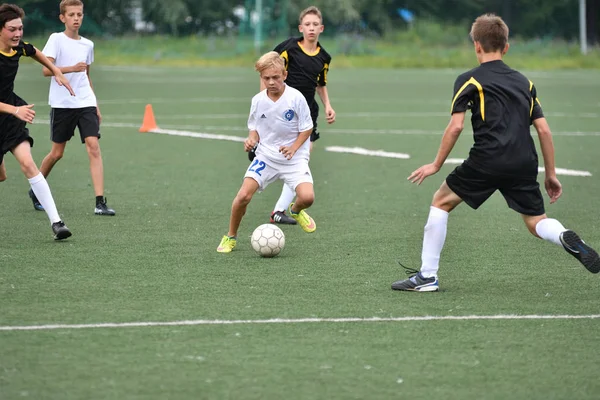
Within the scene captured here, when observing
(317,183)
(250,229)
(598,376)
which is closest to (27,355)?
(598,376)

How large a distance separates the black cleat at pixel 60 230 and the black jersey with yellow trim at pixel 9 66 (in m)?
1.16

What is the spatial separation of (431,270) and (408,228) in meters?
2.76

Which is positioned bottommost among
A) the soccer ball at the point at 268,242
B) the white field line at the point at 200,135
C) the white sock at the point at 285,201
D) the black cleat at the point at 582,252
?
the white field line at the point at 200,135

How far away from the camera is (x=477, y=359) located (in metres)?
5.78

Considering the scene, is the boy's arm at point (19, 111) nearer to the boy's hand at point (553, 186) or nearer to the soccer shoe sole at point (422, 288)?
the soccer shoe sole at point (422, 288)

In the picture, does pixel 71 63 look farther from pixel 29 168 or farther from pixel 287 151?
pixel 287 151

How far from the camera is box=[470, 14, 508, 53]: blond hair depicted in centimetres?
A: 706

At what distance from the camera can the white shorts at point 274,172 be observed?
355 inches

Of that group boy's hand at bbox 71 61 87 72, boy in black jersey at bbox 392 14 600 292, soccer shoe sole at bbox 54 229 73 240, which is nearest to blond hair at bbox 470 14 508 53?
boy in black jersey at bbox 392 14 600 292

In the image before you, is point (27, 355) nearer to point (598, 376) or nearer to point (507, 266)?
point (598, 376)

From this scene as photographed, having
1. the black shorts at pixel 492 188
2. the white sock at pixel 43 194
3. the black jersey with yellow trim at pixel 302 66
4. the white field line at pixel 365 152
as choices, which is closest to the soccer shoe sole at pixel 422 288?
the black shorts at pixel 492 188

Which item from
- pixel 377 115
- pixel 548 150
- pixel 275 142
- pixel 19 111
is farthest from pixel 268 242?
pixel 377 115

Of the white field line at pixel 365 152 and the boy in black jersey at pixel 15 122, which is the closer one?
the boy in black jersey at pixel 15 122

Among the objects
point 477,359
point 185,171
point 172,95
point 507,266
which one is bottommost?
point 172,95
